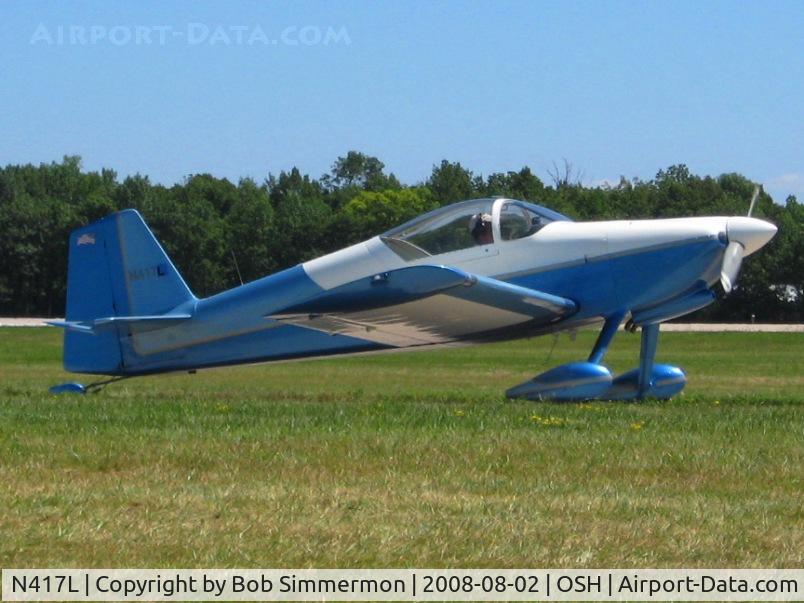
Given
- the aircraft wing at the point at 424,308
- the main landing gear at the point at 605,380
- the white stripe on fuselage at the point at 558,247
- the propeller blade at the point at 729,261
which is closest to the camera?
the aircraft wing at the point at 424,308

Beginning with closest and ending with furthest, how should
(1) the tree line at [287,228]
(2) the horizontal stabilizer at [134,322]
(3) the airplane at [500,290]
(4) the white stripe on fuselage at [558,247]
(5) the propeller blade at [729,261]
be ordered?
(3) the airplane at [500,290] < (5) the propeller blade at [729,261] < (4) the white stripe on fuselage at [558,247] < (2) the horizontal stabilizer at [134,322] < (1) the tree line at [287,228]

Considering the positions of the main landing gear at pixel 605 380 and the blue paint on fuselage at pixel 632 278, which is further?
the blue paint on fuselage at pixel 632 278

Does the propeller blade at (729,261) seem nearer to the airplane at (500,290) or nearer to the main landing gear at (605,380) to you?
the airplane at (500,290)

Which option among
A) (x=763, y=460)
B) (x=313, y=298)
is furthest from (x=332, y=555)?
(x=313, y=298)

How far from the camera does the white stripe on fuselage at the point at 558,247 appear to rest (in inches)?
567

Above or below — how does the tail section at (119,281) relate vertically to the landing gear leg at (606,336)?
above

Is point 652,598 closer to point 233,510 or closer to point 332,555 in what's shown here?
point 332,555

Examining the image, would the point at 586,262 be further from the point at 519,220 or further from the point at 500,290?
the point at 500,290

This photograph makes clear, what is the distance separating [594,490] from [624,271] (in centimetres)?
685

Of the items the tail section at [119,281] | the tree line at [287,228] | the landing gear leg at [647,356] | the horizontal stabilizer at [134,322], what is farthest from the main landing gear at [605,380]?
the tree line at [287,228]

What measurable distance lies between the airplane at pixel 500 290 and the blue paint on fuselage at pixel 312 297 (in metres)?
0.01
